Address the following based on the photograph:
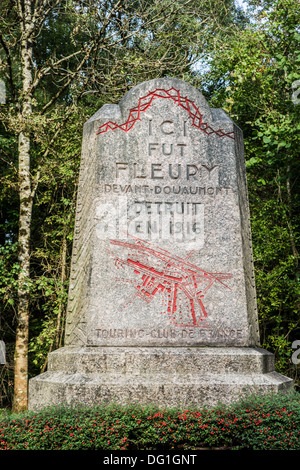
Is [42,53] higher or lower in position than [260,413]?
higher

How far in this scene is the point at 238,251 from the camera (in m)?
5.29

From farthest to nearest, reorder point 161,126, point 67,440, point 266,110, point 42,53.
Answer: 1. point 42,53
2. point 266,110
3. point 161,126
4. point 67,440

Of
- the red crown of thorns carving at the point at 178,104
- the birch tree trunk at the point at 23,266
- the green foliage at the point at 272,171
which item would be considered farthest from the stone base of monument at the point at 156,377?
the green foliage at the point at 272,171

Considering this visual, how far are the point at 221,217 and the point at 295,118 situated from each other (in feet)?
14.2

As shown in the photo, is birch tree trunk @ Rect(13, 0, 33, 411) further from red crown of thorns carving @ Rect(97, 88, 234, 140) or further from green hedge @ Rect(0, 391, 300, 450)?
green hedge @ Rect(0, 391, 300, 450)

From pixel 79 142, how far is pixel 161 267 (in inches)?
253

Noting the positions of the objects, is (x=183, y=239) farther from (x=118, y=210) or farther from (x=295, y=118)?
(x=295, y=118)

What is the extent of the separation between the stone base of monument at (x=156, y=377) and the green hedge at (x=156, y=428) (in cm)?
28

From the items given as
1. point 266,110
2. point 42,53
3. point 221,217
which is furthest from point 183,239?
point 42,53

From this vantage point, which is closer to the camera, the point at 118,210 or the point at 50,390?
the point at 50,390

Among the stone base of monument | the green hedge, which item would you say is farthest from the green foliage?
the green hedge

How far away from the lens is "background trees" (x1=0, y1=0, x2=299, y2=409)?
373 inches

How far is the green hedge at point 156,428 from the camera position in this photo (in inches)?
151

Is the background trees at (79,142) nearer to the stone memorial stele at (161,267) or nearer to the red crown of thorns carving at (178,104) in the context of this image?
the red crown of thorns carving at (178,104)
